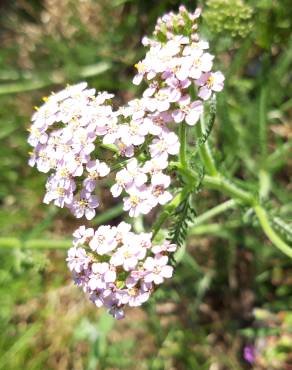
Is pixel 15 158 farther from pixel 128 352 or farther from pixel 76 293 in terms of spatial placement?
pixel 128 352

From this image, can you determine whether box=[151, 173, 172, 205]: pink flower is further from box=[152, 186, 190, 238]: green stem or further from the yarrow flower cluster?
box=[152, 186, 190, 238]: green stem

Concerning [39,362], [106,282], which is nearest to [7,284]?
[39,362]

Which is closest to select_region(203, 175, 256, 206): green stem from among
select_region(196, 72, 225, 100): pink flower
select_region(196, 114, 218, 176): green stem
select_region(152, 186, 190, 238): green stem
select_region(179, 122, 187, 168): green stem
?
select_region(196, 114, 218, 176): green stem

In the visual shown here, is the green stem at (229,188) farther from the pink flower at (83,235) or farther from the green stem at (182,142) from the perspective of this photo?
the pink flower at (83,235)

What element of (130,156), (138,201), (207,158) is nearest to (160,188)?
(138,201)

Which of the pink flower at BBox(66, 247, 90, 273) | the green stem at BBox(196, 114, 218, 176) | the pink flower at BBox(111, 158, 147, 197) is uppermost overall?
the green stem at BBox(196, 114, 218, 176)
